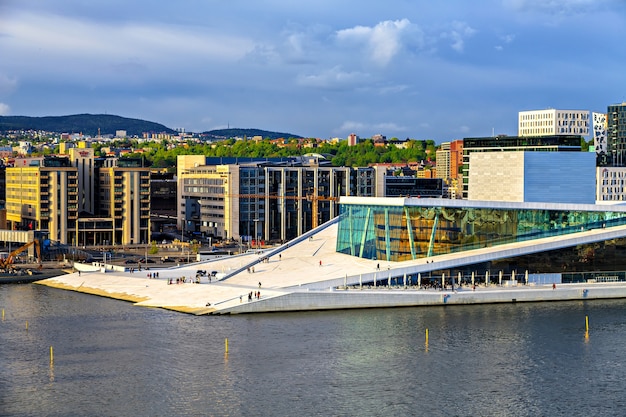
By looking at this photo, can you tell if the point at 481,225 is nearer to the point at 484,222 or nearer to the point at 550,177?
the point at 484,222

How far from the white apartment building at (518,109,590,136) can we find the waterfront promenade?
81.4 metres

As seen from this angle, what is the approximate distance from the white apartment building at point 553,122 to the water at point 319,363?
92.4 meters

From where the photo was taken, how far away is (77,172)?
399 ft

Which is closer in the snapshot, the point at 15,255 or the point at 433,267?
the point at 433,267

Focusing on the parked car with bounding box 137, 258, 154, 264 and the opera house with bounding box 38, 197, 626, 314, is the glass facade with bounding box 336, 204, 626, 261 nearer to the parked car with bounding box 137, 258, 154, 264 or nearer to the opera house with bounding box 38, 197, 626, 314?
the opera house with bounding box 38, 197, 626, 314

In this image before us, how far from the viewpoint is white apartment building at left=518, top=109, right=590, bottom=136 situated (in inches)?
6289

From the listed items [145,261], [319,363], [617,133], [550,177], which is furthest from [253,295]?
[617,133]

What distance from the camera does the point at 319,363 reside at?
52688 mm

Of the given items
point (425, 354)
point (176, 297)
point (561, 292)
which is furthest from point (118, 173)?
point (425, 354)

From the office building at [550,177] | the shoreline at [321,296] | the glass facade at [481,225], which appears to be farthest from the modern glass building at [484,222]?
the office building at [550,177]

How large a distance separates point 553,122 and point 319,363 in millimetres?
113774

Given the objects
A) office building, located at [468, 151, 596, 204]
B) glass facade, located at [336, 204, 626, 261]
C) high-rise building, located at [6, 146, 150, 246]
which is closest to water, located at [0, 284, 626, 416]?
glass facade, located at [336, 204, 626, 261]

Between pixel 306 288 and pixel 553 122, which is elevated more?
pixel 553 122

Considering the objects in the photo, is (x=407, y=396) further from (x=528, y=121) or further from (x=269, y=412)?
(x=528, y=121)
